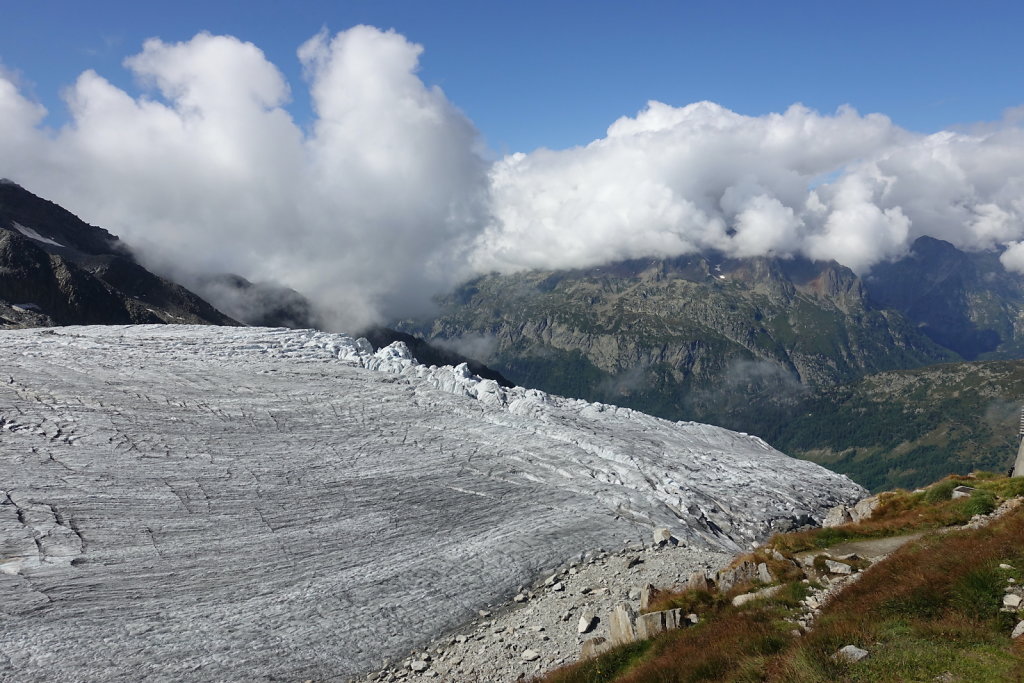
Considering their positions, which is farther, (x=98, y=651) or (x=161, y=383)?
(x=161, y=383)

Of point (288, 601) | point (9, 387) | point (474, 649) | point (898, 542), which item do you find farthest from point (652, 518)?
point (9, 387)

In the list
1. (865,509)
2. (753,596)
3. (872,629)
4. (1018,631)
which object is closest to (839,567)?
(753,596)

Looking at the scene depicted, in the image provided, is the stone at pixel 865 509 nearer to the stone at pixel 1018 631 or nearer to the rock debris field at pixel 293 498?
the rock debris field at pixel 293 498

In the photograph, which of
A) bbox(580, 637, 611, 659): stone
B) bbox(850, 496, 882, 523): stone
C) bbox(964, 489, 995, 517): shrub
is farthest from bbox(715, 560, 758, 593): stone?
bbox(850, 496, 882, 523): stone

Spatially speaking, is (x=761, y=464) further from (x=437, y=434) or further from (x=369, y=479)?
(x=369, y=479)

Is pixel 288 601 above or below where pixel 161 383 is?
below

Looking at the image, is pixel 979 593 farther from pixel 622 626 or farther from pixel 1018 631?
pixel 622 626

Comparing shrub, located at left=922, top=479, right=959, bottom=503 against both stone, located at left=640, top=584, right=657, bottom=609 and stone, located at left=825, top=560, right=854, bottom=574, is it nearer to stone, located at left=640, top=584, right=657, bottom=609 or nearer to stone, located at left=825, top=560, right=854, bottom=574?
stone, located at left=825, top=560, right=854, bottom=574
